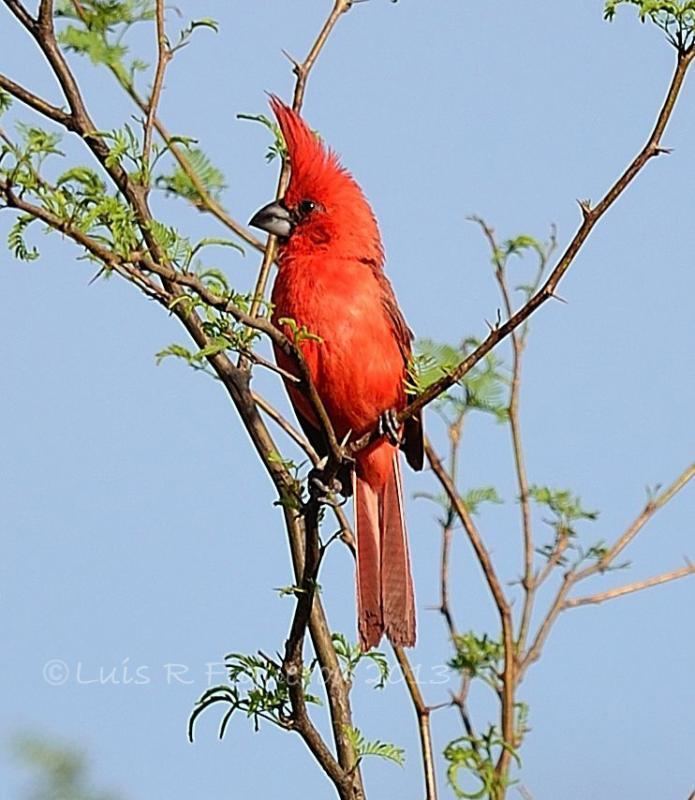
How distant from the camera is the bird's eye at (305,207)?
2.91 m

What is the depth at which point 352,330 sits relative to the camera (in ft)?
9.15

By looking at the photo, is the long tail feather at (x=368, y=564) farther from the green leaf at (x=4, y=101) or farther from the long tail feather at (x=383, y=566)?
the green leaf at (x=4, y=101)

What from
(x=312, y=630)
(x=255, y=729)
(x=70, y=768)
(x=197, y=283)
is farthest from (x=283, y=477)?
(x=70, y=768)

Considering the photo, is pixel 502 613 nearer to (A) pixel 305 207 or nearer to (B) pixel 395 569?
(B) pixel 395 569

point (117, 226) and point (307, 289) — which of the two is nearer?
point (117, 226)

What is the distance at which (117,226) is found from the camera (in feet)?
5.25

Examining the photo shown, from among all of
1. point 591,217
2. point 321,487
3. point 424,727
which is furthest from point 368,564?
point 591,217

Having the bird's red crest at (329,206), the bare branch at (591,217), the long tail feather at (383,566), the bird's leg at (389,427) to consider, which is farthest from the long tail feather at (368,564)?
the bare branch at (591,217)

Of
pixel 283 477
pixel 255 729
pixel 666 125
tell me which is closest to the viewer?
pixel 666 125

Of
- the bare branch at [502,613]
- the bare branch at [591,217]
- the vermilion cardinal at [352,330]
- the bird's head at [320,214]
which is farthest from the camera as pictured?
the bird's head at [320,214]

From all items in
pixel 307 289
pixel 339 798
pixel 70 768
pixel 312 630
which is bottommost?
pixel 70 768

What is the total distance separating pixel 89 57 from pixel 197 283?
70 cm

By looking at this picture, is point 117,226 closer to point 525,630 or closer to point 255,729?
point 255,729

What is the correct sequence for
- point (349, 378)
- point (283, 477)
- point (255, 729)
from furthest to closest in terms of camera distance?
point (349, 378) < point (283, 477) < point (255, 729)
